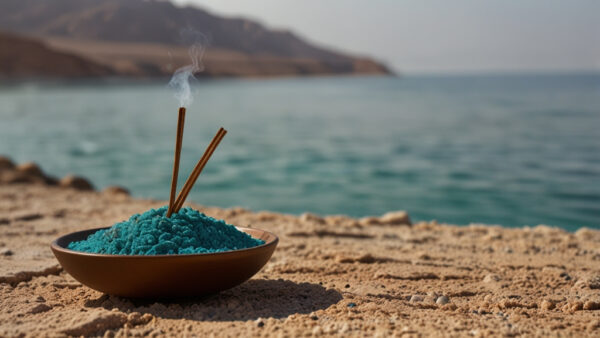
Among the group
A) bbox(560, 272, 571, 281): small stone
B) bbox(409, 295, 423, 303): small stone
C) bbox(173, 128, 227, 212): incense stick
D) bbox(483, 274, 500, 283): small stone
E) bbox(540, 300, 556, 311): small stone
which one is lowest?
bbox(409, 295, 423, 303): small stone

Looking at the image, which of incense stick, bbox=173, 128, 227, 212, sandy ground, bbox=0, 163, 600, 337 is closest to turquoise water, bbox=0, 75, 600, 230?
sandy ground, bbox=0, 163, 600, 337

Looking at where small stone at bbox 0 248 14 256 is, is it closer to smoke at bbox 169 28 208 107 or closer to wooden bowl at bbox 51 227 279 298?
wooden bowl at bbox 51 227 279 298

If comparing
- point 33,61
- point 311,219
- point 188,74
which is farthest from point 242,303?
point 33,61

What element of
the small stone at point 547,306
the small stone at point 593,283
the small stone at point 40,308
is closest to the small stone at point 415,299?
the small stone at point 547,306

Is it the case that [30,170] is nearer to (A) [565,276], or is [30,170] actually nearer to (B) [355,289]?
(B) [355,289]

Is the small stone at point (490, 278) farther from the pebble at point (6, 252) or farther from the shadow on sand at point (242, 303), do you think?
the pebble at point (6, 252)

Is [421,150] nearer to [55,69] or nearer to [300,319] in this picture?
[300,319]
